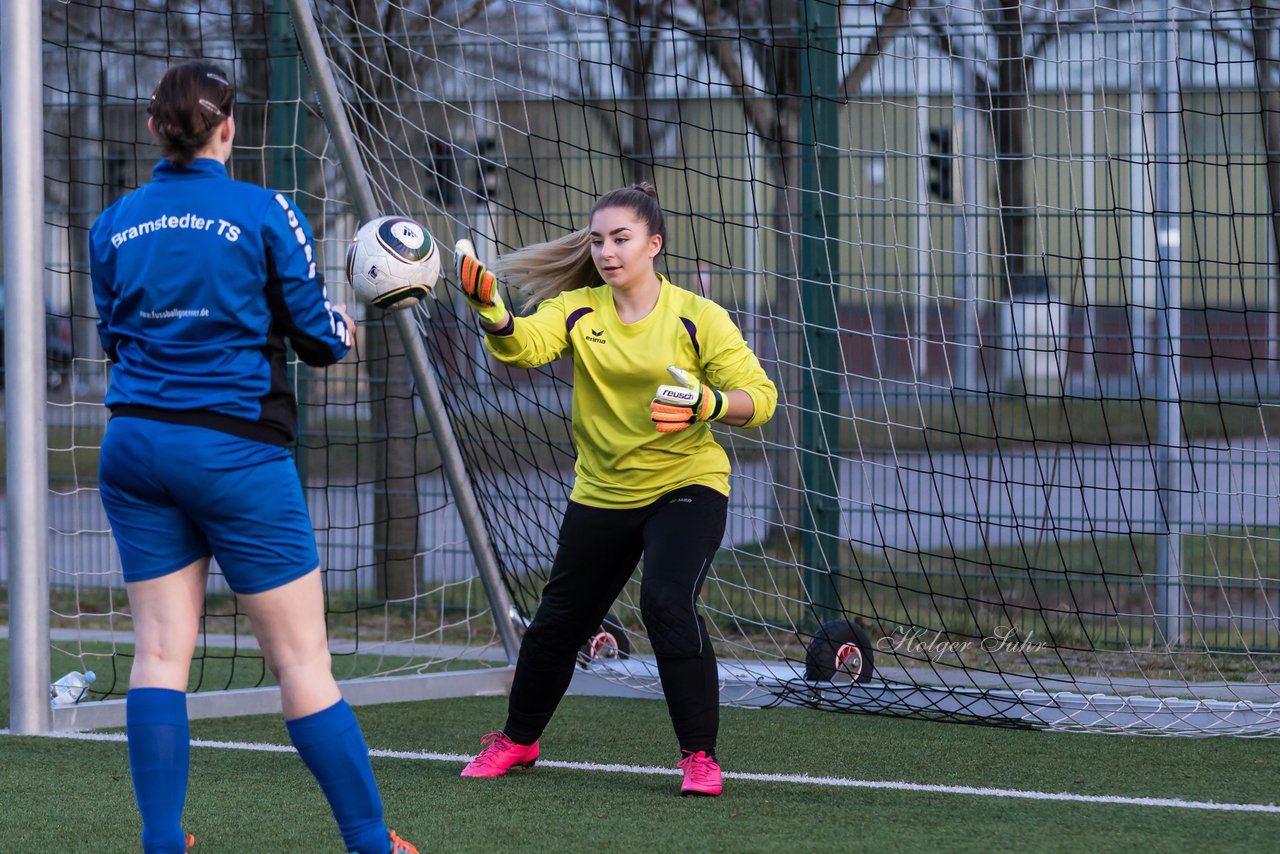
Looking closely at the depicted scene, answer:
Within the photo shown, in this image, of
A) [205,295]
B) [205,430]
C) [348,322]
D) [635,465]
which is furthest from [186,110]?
[635,465]

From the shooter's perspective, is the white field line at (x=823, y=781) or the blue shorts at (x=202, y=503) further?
the white field line at (x=823, y=781)

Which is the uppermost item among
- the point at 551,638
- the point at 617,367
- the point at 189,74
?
the point at 189,74

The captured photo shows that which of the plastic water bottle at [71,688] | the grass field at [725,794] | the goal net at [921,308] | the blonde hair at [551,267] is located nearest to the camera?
the grass field at [725,794]

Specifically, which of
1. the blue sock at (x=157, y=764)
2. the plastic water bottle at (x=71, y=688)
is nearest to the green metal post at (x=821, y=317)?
the plastic water bottle at (x=71, y=688)

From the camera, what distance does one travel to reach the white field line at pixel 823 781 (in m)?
4.31

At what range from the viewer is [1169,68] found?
7.05 m

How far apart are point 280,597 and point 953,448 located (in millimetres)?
4868

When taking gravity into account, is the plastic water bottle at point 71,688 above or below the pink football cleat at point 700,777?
above

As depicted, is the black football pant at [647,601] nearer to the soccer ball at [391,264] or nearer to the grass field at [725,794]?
the grass field at [725,794]

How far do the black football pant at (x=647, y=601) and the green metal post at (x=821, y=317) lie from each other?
2.59 meters

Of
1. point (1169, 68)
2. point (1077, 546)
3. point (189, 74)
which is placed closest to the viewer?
point (189, 74)

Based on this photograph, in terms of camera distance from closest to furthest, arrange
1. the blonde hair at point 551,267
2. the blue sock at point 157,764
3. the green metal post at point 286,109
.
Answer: the blue sock at point 157,764 < the blonde hair at point 551,267 < the green metal post at point 286,109

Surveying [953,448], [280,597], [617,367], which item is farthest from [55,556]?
[280,597]

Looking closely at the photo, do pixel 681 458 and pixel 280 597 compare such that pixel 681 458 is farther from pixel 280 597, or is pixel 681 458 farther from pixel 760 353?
pixel 760 353
